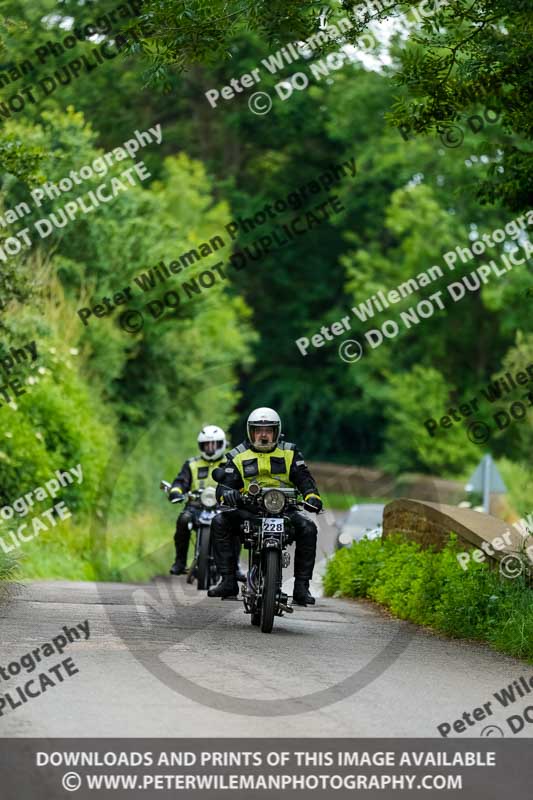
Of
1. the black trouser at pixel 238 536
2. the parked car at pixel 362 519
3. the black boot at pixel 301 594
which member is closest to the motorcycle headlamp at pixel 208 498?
the black trouser at pixel 238 536

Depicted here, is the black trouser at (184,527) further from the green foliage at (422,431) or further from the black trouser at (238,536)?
the green foliage at (422,431)

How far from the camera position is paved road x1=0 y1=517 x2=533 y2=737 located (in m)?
8.95

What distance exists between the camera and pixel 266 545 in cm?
1341

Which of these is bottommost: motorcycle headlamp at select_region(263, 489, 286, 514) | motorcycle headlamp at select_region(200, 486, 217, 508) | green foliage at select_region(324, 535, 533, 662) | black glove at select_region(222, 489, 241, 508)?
green foliage at select_region(324, 535, 533, 662)

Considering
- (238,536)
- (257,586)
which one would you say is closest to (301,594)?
(257,586)

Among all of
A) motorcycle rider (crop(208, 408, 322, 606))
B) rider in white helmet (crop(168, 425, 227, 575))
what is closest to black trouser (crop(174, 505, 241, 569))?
rider in white helmet (crop(168, 425, 227, 575))

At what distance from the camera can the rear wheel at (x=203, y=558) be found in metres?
18.9

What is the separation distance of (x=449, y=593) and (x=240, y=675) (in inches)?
182

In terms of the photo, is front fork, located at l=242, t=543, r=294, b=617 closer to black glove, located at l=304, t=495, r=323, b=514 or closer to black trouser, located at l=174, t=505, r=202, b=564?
black glove, located at l=304, t=495, r=323, b=514

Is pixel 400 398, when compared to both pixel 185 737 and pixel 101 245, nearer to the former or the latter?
pixel 101 245

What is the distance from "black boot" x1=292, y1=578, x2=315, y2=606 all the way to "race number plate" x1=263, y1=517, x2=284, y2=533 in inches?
29.8

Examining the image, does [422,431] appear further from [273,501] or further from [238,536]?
[273,501]
